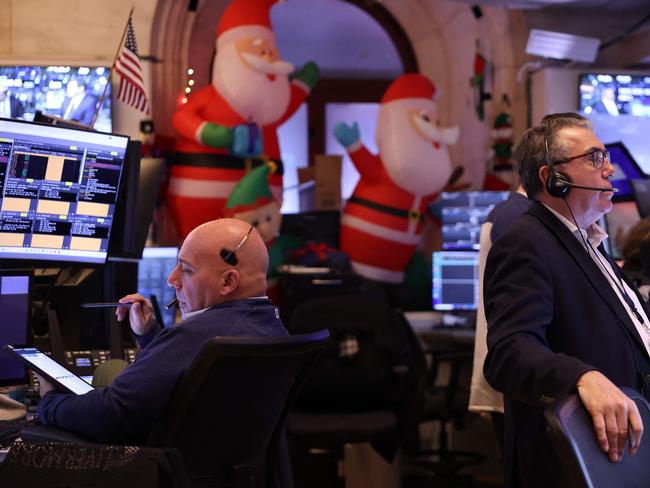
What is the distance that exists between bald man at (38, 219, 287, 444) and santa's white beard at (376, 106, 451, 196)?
402 cm

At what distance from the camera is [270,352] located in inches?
81.2

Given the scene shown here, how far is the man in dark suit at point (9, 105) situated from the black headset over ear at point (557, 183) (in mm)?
3641

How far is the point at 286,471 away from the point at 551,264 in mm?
784

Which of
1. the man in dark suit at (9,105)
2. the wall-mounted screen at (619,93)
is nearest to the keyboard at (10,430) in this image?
the man in dark suit at (9,105)

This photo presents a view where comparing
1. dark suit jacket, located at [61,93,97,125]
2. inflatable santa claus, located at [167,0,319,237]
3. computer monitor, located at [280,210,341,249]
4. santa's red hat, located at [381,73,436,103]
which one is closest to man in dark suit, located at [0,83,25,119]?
dark suit jacket, located at [61,93,97,125]

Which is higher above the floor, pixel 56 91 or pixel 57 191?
pixel 56 91

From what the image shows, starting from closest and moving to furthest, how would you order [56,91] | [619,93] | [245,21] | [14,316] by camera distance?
[14,316] → [56,91] → [245,21] → [619,93]

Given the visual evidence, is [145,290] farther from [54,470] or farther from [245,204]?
[54,470]

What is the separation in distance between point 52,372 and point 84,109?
11.3ft

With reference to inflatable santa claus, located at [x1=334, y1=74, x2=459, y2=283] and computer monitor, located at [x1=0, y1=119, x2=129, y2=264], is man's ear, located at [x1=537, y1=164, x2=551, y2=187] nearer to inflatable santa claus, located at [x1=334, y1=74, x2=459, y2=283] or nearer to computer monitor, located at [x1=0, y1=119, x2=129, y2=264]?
computer monitor, located at [x1=0, y1=119, x2=129, y2=264]

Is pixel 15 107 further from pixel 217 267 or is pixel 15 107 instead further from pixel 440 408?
pixel 217 267

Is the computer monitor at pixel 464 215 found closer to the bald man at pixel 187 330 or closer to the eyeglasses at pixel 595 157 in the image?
the eyeglasses at pixel 595 157

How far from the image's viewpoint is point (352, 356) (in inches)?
192

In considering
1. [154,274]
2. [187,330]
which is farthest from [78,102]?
[187,330]
